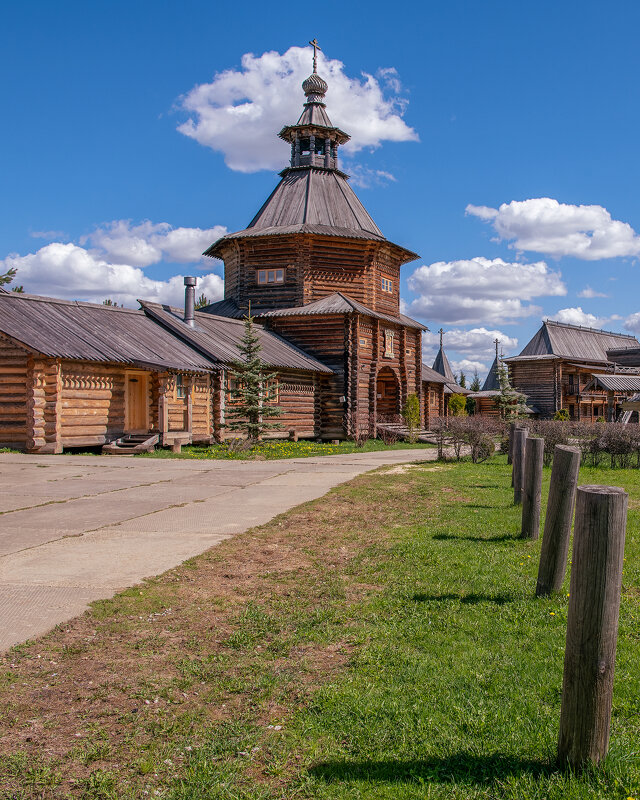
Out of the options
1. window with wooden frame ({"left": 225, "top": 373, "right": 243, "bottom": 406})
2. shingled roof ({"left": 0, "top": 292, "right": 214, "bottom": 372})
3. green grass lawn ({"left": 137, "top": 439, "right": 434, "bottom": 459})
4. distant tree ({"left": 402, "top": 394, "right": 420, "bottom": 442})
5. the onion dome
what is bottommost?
green grass lawn ({"left": 137, "top": 439, "right": 434, "bottom": 459})

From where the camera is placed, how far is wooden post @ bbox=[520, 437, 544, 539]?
7672 mm

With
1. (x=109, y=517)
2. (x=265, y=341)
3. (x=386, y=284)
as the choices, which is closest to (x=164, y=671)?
(x=109, y=517)

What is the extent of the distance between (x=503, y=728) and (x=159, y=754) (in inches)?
66.0

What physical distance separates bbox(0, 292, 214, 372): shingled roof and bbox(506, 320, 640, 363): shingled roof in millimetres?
36291

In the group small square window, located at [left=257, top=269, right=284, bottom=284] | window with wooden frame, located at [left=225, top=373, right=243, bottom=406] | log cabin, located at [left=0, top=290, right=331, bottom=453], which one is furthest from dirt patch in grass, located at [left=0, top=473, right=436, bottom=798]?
small square window, located at [left=257, top=269, right=284, bottom=284]

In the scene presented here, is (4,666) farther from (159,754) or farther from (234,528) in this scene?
(234,528)

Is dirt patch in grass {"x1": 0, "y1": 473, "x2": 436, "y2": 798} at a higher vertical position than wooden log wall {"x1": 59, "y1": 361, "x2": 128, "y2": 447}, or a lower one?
lower

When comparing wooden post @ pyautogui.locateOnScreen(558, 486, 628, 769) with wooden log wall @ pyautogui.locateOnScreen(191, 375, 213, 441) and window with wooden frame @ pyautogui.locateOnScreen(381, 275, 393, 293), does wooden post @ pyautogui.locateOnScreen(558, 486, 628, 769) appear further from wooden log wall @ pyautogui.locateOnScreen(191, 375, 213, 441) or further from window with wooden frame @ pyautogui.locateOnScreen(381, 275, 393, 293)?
window with wooden frame @ pyautogui.locateOnScreen(381, 275, 393, 293)

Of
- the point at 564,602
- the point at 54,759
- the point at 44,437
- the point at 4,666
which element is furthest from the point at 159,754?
the point at 44,437

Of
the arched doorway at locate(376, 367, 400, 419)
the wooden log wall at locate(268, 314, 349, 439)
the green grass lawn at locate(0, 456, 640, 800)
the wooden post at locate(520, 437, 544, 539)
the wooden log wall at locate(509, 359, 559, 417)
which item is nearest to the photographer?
the green grass lawn at locate(0, 456, 640, 800)

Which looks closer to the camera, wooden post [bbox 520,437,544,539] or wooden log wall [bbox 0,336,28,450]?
wooden post [bbox 520,437,544,539]

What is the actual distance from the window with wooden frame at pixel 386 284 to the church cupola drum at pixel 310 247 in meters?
0.06

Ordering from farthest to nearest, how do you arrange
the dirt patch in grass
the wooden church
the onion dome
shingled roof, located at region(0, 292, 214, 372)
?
1. the onion dome
2. the wooden church
3. shingled roof, located at region(0, 292, 214, 372)
4. the dirt patch in grass

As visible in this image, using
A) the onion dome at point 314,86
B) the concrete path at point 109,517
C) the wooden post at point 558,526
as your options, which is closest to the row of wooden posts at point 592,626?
the wooden post at point 558,526
